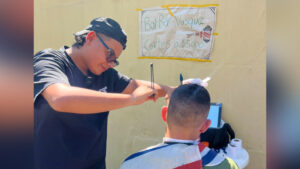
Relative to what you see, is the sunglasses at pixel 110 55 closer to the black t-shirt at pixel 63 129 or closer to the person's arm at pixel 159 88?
the black t-shirt at pixel 63 129

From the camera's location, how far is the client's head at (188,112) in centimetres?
131

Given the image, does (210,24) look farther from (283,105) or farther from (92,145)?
(283,105)

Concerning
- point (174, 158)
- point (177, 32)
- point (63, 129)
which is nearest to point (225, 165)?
point (174, 158)

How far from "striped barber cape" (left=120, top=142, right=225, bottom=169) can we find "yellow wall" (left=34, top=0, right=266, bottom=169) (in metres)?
1.51

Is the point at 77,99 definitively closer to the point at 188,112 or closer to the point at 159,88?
the point at 188,112

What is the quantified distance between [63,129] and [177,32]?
1741 millimetres

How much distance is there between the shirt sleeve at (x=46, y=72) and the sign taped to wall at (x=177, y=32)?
158cm

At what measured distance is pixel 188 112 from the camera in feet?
4.32

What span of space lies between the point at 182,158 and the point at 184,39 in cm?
186

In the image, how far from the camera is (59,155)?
1572 mm

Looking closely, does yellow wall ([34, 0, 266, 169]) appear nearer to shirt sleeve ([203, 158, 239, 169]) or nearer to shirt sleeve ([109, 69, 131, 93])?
shirt sleeve ([109, 69, 131, 93])

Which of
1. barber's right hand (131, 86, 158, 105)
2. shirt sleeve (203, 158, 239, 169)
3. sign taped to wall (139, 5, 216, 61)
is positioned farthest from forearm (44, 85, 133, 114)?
sign taped to wall (139, 5, 216, 61)

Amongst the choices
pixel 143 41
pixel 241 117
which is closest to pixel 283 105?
pixel 241 117

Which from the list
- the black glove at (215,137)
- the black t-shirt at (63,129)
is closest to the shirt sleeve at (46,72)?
the black t-shirt at (63,129)
